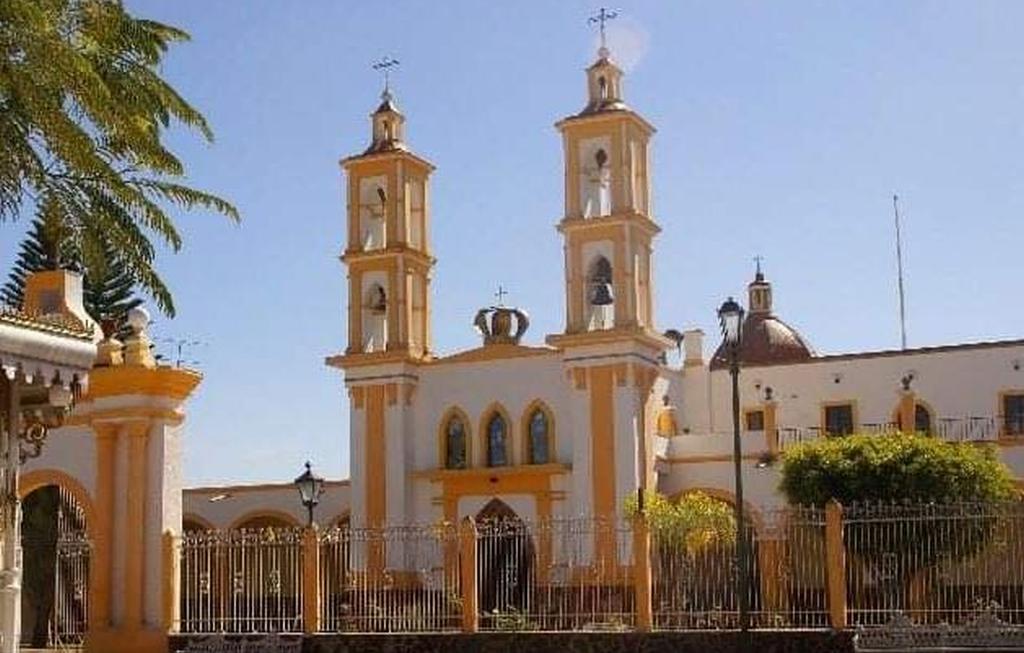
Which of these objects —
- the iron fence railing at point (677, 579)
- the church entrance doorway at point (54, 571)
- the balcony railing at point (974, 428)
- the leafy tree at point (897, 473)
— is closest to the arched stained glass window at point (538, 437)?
the balcony railing at point (974, 428)

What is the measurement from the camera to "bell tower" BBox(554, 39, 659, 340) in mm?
35438

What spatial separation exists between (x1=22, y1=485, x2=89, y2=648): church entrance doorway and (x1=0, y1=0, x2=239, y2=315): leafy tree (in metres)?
4.80

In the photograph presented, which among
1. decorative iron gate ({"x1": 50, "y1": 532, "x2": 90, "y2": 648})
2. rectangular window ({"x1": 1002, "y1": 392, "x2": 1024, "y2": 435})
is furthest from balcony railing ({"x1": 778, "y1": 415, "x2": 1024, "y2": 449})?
decorative iron gate ({"x1": 50, "y1": 532, "x2": 90, "y2": 648})

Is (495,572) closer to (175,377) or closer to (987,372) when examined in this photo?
(175,377)

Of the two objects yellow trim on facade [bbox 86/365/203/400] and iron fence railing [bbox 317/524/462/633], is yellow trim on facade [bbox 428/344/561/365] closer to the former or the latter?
iron fence railing [bbox 317/524/462/633]

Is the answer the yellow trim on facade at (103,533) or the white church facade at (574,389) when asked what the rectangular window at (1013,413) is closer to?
the white church facade at (574,389)

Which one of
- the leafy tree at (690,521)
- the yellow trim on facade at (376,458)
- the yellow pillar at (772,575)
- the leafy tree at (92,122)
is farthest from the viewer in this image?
the yellow trim on facade at (376,458)

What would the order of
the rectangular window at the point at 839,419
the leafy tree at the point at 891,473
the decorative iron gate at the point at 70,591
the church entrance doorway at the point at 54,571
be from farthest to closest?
the rectangular window at the point at 839,419, the leafy tree at the point at 891,473, the church entrance doorway at the point at 54,571, the decorative iron gate at the point at 70,591

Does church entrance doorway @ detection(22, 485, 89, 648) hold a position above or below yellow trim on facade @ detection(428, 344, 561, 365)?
below

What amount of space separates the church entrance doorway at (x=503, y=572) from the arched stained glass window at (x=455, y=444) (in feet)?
20.7

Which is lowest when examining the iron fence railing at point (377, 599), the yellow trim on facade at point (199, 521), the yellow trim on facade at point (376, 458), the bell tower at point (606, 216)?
the iron fence railing at point (377, 599)

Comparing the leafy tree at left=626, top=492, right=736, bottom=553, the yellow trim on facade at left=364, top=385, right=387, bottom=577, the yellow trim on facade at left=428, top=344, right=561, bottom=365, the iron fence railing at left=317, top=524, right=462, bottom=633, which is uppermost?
the yellow trim on facade at left=428, top=344, right=561, bottom=365

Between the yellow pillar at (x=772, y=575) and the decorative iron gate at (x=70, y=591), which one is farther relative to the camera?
the yellow pillar at (x=772, y=575)

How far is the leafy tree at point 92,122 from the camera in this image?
1496 cm
